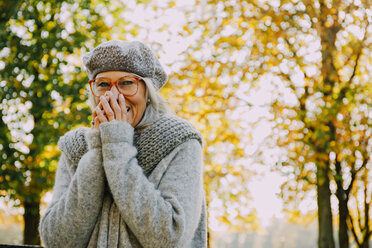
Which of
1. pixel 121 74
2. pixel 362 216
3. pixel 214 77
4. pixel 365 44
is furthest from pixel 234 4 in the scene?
pixel 121 74

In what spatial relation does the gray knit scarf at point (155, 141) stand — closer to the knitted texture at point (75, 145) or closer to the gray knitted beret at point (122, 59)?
the knitted texture at point (75, 145)

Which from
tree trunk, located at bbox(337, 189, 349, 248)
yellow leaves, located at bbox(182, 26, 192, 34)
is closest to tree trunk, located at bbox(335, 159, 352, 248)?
tree trunk, located at bbox(337, 189, 349, 248)

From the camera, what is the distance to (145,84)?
6.57ft

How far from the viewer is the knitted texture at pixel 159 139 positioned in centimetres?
192

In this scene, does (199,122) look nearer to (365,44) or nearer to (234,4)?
(234,4)

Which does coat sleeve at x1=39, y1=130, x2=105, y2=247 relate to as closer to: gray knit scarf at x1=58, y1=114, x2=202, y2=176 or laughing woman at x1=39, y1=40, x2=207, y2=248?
laughing woman at x1=39, y1=40, x2=207, y2=248

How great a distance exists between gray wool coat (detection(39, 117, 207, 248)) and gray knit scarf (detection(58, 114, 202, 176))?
0.10 ft

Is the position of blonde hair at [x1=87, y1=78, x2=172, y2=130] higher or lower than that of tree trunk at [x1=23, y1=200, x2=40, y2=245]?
higher

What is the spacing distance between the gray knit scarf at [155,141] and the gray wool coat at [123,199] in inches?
1.2

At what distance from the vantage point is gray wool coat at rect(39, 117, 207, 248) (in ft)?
5.58

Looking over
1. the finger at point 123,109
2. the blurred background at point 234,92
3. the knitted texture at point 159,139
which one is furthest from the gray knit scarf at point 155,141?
the blurred background at point 234,92

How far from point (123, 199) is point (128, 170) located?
0.39 ft

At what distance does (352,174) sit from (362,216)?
188 cm

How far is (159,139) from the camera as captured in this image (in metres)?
1.94
